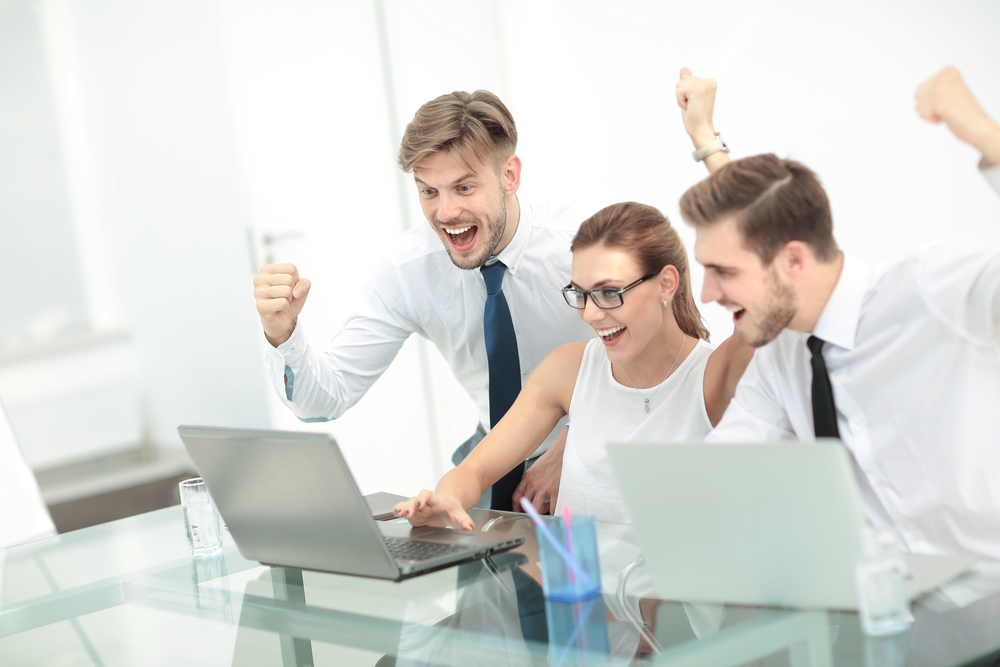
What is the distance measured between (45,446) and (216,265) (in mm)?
1538

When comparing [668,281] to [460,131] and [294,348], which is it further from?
[294,348]

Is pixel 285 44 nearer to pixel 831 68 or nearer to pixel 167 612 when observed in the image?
pixel 831 68

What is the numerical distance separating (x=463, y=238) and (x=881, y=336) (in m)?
1.02

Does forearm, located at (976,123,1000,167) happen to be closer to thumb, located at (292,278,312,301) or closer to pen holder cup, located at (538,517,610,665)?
pen holder cup, located at (538,517,610,665)

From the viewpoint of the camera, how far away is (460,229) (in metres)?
2.08

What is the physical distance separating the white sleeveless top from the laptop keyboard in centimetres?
46

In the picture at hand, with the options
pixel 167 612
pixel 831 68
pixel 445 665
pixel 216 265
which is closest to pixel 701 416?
pixel 445 665

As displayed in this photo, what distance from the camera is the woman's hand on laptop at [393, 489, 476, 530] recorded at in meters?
1.55

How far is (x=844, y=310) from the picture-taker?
4.50 feet

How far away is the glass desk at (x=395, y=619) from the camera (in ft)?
3.08

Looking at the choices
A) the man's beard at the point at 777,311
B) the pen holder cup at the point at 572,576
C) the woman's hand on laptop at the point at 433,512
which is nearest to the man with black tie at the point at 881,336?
the man's beard at the point at 777,311

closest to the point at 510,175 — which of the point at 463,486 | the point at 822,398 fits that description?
the point at 463,486

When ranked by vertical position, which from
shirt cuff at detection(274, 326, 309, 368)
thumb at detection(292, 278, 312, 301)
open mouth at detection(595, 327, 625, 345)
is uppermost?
thumb at detection(292, 278, 312, 301)

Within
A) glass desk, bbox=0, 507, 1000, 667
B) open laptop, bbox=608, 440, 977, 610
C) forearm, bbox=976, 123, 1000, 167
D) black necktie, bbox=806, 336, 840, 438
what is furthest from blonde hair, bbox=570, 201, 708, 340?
open laptop, bbox=608, 440, 977, 610
